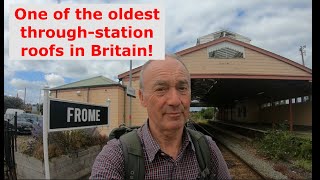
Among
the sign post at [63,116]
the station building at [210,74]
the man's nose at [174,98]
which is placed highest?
the station building at [210,74]

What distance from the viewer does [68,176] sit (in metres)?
6.25

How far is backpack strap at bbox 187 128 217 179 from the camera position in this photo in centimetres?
A: 135

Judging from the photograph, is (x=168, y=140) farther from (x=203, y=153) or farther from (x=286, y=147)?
(x=286, y=147)

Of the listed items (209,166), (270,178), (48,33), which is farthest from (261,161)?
(209,166)

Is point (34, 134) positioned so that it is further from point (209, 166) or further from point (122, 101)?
point (122, 101)

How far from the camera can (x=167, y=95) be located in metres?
1.34

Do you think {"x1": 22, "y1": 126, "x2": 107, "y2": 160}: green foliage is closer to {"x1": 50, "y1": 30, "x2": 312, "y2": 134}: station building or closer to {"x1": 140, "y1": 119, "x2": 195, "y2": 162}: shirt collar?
{"x1": 140, "y1": 119, "x2": 195, "y2": 162}: shirt collar

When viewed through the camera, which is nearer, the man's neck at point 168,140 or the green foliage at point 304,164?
the man's neck at point 168,140

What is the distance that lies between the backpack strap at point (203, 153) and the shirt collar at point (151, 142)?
22mm

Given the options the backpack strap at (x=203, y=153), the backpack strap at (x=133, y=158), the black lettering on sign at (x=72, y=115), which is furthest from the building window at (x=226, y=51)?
the backpack strap at (x=133, y=158)

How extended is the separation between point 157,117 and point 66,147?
578 centimetres

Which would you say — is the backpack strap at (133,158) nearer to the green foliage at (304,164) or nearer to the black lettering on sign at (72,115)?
the black lettering on sign at (72,115)

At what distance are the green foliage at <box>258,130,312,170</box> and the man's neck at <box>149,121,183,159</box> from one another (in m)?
10.1

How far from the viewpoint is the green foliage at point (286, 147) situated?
11.1 meters
